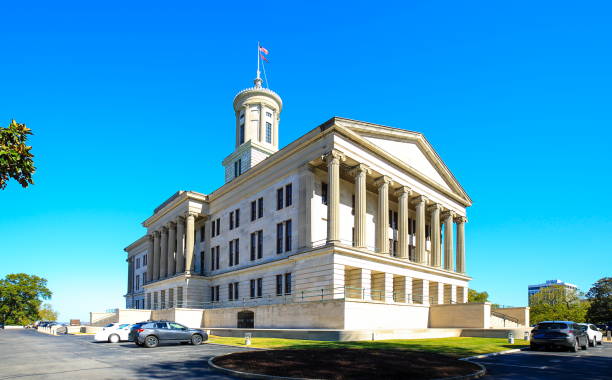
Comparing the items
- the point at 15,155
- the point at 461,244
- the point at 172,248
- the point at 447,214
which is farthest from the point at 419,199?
the point at 15,155

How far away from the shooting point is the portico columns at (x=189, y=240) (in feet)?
187

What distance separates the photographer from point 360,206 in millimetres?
40188

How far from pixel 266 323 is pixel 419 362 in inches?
909

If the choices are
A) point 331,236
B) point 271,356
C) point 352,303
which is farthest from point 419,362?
point 331,236

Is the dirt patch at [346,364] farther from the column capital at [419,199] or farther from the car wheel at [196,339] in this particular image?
the column capital at [419,199]

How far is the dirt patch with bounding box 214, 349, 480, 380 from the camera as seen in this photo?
1433cm

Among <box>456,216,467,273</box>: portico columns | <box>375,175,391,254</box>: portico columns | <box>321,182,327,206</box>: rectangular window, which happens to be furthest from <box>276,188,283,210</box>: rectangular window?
<box>456,216,467,273</box>: portico columns

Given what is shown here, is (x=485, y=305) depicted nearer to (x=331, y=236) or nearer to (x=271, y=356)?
(x=331, y=236)

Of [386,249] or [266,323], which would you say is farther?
[386,249]

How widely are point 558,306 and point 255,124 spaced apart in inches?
2678

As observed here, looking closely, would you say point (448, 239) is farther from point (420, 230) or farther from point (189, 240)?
point (189, 240)

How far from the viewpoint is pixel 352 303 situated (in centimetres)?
3244

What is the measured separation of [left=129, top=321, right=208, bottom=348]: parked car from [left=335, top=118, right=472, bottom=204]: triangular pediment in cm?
2054

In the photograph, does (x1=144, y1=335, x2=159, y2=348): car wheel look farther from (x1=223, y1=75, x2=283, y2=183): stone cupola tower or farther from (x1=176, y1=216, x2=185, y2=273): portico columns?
(x1=223, y1=75, x2=283, y2=183): stone cupola tower
